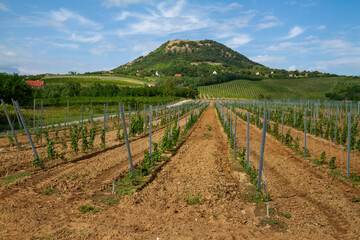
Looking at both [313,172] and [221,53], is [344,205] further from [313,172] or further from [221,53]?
[221,53]

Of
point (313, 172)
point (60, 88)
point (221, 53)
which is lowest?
point (313, 172)

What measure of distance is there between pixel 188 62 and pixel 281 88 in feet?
247

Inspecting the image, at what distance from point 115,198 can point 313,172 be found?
6.27m

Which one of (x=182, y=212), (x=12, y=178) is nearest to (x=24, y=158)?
(x=12, y=178)

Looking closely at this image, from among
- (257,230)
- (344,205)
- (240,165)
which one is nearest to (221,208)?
(257,230)

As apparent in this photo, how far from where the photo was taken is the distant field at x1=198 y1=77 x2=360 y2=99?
70.8 metres

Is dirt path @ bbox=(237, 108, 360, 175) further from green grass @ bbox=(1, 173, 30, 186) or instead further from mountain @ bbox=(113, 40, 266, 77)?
mountain @ bbox=(113, 40, 266, 77)

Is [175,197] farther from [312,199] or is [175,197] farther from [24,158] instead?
[24,158]

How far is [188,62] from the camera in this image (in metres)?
148

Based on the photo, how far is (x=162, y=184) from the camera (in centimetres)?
716

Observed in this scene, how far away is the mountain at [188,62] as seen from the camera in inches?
5022

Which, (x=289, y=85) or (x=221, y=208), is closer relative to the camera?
(x=221, y=208)

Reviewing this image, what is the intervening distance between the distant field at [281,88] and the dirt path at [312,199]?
63.3 m

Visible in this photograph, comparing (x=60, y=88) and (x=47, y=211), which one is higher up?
(x=60, y=88)
